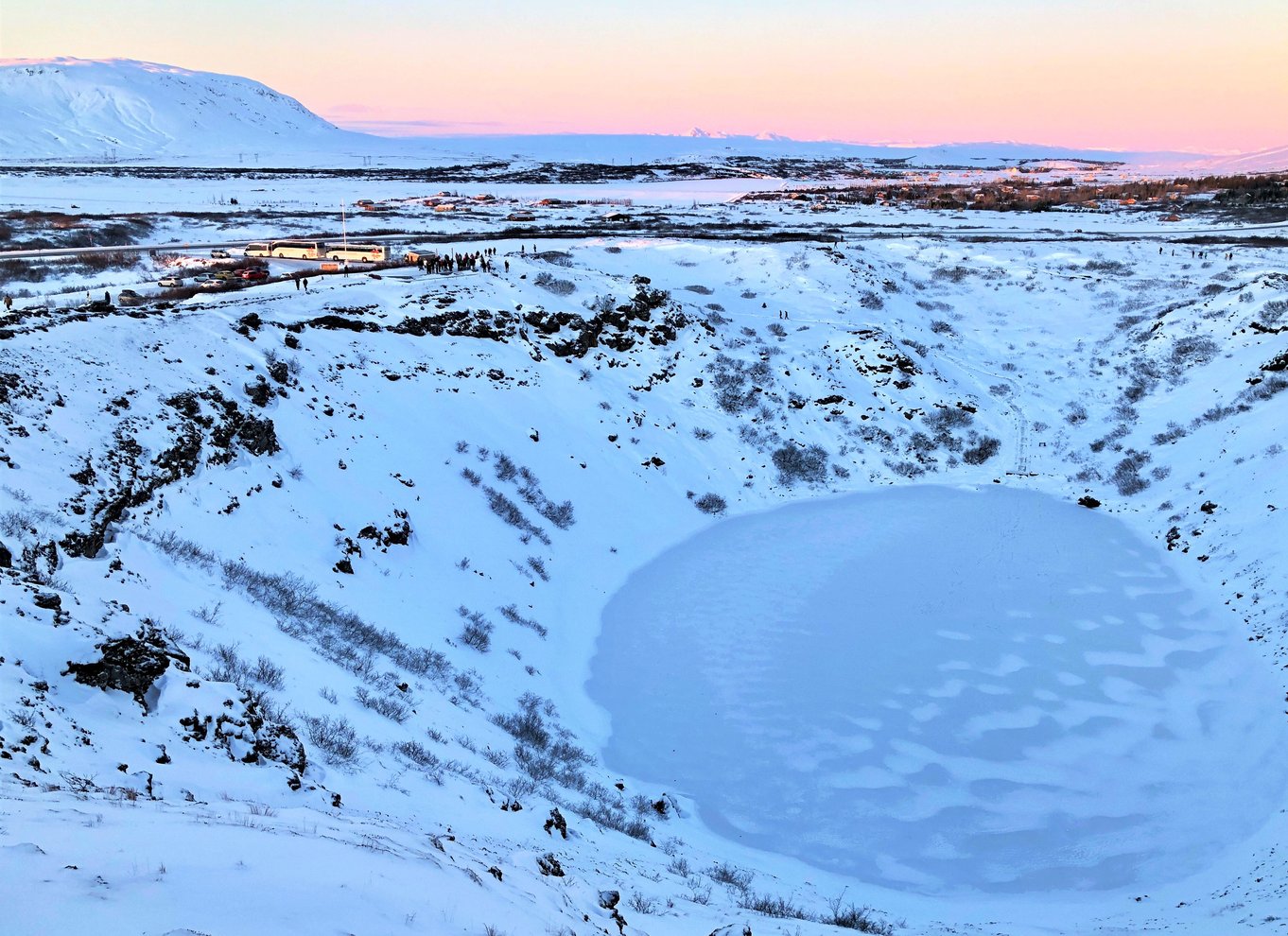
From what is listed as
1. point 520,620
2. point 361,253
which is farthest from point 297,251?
point 520,620

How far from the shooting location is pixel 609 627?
71.3 ft

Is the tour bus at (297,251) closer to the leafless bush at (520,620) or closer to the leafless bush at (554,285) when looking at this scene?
the leafless bush at (554,285)

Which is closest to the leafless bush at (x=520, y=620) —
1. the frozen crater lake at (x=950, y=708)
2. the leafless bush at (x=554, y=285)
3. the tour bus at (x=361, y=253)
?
the frozen crater lake at (x=950, y=708)

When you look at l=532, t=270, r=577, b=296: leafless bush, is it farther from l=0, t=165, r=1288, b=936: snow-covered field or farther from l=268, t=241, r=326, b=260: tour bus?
l=268, t=241, r=326, b=260: tour bus

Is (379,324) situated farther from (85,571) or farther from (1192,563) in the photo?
(1192,563)

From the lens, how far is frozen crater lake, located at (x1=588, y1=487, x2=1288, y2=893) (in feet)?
46.7

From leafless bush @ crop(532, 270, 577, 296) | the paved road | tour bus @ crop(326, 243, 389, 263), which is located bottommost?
leafless bush @ crop(532, 270, 577, 296)

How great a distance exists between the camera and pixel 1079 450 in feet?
115

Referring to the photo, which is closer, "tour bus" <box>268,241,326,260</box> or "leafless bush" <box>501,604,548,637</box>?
"leafless bush" <box>501,604,548,637</box>

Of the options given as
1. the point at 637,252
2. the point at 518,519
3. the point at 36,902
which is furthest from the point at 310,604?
the point at 637,252

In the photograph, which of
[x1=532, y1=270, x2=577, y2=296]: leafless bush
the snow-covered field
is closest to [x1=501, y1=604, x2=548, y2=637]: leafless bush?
the snow-covered field

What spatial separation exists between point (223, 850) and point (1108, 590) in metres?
22.9

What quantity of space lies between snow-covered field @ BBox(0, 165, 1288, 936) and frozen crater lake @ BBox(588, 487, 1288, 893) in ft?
0.31

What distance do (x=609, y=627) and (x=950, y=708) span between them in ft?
27.3
